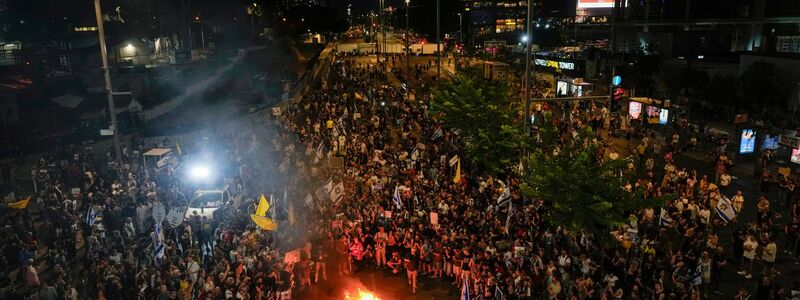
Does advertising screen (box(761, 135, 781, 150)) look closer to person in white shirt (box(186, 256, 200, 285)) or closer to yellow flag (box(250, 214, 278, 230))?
yellow flag (box(250, 214, 278, 230))

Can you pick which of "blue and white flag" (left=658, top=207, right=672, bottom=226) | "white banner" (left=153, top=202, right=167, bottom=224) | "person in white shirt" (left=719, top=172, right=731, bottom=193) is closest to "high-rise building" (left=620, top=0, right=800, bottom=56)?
"person in white shirt" (left=719, top=172, right=731, bottom=193)

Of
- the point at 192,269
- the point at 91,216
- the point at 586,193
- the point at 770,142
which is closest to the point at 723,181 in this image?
the point at 770,142

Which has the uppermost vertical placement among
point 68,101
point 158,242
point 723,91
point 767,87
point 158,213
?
point 767,87

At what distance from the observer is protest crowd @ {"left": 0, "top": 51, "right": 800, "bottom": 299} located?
566 inches

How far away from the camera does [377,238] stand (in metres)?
17.0

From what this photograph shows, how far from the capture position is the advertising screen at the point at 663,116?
1318 inches

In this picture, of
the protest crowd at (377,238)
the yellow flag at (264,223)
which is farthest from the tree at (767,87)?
the yellow flag at (264,223)

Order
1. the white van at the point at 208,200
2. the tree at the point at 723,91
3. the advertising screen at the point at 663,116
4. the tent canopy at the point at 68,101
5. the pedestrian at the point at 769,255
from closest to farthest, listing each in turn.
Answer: the pedestrian at the point at 769,255, the white van at the point at 208,200, the advertising screen at the point at 663,116, the tent canopy at the point at 68,101, the tree at the point at 723,91

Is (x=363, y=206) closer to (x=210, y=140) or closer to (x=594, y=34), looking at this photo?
(x=210, y=140)

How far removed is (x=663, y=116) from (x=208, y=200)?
2536cm

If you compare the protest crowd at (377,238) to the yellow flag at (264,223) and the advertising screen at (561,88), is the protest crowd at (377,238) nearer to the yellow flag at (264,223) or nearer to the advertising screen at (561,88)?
the yellow flag at (264,223)

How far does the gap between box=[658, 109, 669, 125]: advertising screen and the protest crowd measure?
8418 mm

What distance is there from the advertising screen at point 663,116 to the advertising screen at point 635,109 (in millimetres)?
1641

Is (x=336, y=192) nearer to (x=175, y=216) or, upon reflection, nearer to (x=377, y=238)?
(x=377, y=238)
